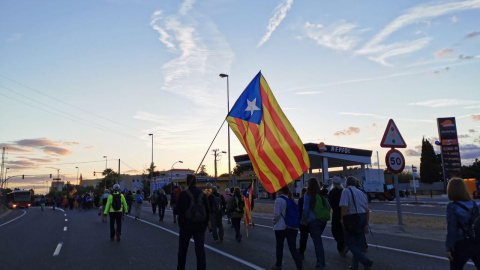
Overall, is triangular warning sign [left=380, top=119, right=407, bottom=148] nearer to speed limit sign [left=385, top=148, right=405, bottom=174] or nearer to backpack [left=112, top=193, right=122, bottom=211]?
speed limit sign [left=385, top=148, right=405, bottom=174]

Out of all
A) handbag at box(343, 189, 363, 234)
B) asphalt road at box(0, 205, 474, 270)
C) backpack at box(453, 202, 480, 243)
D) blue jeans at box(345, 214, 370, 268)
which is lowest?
asphalt road at box(0, 205, 474, 270)

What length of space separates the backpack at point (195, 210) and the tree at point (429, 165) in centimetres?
8487

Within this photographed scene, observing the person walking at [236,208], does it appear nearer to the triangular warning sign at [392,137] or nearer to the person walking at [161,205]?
the triangular warning sign at [392,137]

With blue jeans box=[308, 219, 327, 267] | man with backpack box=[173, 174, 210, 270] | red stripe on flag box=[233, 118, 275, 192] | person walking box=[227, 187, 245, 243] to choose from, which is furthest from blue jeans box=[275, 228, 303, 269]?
person walking box=[227, 187, 245, 243]

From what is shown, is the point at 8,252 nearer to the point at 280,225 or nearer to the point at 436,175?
the point at 280,225

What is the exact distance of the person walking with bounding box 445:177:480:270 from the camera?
4.54 meters

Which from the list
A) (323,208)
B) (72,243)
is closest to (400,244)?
(323,208)

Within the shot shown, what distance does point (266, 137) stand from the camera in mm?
8250

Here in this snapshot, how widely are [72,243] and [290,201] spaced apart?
26.5ft

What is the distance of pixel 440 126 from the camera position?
47719 millimetres

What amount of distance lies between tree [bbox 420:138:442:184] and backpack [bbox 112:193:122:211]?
8163cm

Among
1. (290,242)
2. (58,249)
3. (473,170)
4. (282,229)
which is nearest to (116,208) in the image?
(58,249)

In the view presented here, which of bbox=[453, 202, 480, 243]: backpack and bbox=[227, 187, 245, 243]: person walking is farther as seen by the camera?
bbox=[227, 187, 245, 243]: person walking

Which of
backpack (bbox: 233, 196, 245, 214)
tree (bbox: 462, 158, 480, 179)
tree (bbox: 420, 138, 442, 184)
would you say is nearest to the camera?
backpack (bbox: 233, 196, 245, 214)
